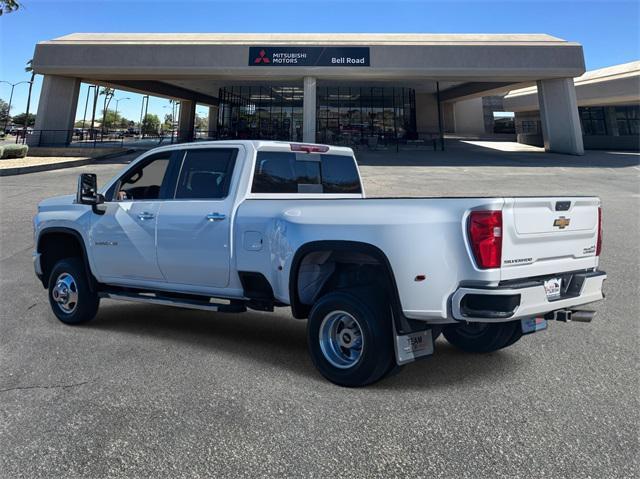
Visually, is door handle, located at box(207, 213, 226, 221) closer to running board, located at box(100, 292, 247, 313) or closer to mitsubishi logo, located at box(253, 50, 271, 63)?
running board, located at box(100, 292, 247, 313)

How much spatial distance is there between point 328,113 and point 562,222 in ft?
137

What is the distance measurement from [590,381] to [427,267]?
73.3 inches

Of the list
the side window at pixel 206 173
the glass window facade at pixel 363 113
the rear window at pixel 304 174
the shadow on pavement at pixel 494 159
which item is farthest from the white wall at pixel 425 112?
the side window at pixel 206 173

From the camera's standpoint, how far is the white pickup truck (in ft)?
11.3

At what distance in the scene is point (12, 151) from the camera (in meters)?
26.6

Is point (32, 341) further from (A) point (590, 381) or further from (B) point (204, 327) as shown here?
(A) point (590, 381)

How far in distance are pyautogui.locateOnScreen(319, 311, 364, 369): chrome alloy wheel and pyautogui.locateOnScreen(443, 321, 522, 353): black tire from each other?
973 mm

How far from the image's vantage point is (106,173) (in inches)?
906

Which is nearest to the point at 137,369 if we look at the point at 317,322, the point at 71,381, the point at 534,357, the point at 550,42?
the point at 71,381

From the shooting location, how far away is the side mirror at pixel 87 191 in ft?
16.9

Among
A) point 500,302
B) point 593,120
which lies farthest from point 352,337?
point 593,120

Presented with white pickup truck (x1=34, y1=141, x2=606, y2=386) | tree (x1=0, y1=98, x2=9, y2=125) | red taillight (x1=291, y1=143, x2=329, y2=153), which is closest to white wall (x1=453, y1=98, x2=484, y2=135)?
red taillight (x1=291, y1=143, x2=329, y2=153)

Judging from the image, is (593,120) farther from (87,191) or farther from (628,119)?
(87,191)

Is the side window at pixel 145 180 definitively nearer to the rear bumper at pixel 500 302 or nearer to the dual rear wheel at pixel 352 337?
the dual rear wheel at pixel 352 337
